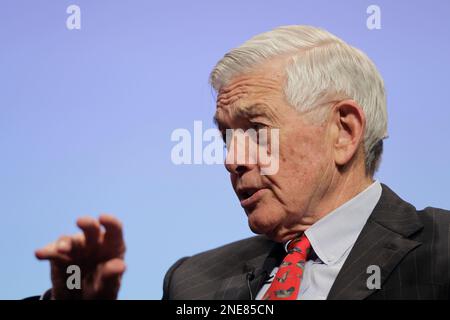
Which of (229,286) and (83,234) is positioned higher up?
(83,234)

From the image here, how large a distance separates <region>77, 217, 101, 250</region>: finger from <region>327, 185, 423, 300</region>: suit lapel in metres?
0.62

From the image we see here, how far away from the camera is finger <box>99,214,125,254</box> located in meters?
1.39

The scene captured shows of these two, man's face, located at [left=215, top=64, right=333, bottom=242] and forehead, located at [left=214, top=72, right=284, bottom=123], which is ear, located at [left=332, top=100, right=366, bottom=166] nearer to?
man's face, located at [left=215, top=64, right=333, bottom=242]

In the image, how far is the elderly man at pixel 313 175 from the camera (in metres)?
1.89

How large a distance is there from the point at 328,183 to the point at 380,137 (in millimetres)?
198

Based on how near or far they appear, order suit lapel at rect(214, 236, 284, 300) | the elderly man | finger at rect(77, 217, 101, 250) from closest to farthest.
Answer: finger at rect(77, 217, 101, 250)
the elderly man
suit lapel at rect(214, 236, 284, 300)

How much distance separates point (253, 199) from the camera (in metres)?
1.97

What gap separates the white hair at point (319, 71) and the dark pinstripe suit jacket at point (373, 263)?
0.19m

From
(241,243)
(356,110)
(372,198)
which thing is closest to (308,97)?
(356,110)

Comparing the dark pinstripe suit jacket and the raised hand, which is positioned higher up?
the raised hand

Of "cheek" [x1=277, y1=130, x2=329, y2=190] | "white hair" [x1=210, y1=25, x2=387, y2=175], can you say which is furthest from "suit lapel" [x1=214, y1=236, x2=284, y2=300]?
"white hair" [x1=210, y1=25, x2=387, y2=175]

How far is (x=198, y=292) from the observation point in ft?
6.78
